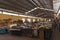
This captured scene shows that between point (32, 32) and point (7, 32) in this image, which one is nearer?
point (32, 32)

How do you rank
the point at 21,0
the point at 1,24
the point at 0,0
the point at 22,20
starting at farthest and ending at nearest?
1. the point at 22,20
2. the point at 1,24
3. the point at 21,0
4. the point at 0,0

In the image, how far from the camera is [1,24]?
700 cm

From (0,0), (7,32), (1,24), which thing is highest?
(0,0)

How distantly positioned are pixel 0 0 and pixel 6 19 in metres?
4.49

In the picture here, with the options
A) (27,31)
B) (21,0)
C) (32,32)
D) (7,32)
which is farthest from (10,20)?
(21,0)

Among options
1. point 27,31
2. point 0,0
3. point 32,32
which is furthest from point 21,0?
point 27,31

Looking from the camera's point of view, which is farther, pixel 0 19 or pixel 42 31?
pixel 0 19

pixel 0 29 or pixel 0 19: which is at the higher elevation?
pixel 0 19

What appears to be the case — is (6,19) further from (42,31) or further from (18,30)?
(42,31)

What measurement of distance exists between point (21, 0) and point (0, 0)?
0.47 m

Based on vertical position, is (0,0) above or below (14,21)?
above

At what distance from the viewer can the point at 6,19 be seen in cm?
684

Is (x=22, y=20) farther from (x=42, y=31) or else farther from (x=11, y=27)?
(x=42, y=31)

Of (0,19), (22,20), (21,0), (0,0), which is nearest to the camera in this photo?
(0,0)
